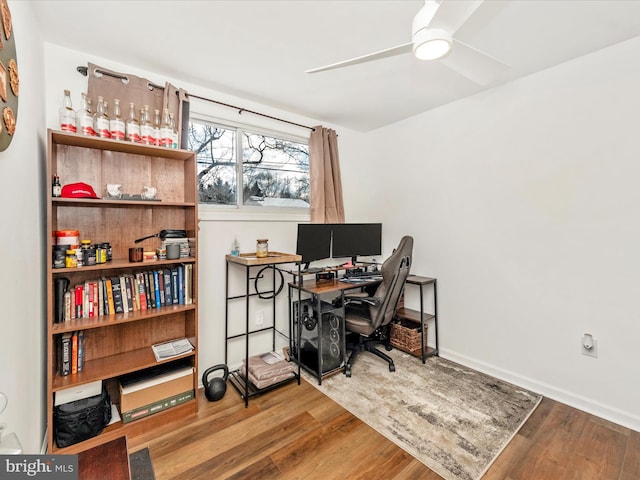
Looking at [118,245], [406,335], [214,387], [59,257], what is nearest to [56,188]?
[59,257]

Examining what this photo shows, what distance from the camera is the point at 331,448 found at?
1.69 meters

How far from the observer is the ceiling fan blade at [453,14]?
115 centimetres

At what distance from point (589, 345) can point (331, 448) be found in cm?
188

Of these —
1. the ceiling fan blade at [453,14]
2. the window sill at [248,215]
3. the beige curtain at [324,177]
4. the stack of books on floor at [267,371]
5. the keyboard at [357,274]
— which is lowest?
the stack of books on floor at [267,371]

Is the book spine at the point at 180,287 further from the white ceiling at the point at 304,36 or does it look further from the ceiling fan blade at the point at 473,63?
the ceiling fan blade at the point at 473,63

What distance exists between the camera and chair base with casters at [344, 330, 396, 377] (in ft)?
8.36

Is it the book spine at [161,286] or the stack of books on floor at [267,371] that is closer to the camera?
the book spine at [161,286]

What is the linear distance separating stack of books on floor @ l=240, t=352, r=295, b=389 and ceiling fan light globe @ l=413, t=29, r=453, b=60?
7.35 ft

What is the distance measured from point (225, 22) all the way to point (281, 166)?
4.50 feet

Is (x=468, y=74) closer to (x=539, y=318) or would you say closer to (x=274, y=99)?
(x=274, y=99)

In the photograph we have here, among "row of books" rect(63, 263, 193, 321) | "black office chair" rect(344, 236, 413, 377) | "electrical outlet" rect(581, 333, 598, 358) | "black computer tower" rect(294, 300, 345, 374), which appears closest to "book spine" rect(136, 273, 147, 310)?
"row of books" rect(63, 263, 193, 321)

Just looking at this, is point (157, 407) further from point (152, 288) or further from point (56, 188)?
point (56, 188)

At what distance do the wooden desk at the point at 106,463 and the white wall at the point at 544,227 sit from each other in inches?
103

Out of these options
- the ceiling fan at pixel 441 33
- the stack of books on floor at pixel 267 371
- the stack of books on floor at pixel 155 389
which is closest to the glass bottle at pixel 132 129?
the ceiling fan at pixel 441 33
